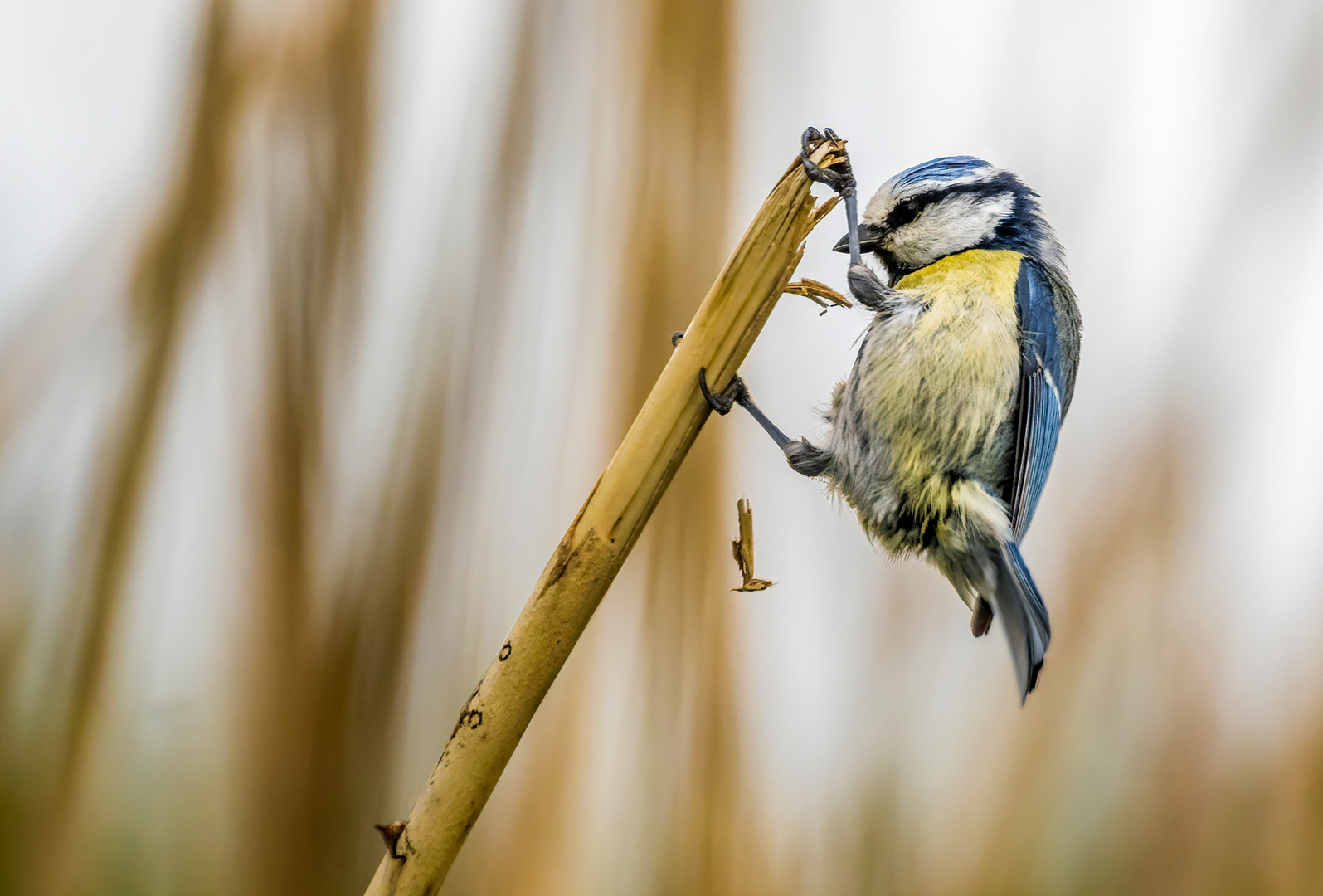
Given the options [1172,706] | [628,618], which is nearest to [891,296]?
[628,618]

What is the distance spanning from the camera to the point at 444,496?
101cm

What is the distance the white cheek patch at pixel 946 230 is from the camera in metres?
0.81

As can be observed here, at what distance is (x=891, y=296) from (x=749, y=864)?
76cm

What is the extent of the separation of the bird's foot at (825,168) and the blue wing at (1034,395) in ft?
0.98

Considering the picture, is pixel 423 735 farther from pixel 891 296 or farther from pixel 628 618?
pixel 891 296

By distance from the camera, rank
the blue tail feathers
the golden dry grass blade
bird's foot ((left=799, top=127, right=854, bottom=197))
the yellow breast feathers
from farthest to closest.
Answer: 1. the golden dry grass blade
2. the yellow breast feathers
3. the blue tail feathers
4. bird's foot ((left=799, top=127, right=854, bottom=197))

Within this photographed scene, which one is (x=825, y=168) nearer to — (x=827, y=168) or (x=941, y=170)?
(x=827, y=168)

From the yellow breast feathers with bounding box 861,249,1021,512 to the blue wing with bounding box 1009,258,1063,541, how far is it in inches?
0.5

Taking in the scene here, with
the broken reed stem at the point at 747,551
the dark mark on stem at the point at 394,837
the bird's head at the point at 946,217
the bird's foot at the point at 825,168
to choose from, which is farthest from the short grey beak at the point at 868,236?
the dark mark on stem at the point at 394,837

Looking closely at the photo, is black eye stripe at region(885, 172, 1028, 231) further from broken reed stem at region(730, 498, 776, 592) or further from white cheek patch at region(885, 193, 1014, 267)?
broken reed stem at region(730, 498, 776, 592)

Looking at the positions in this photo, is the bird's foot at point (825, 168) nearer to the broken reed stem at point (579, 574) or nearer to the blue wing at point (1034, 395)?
the broken reed stem at point (579, 574)

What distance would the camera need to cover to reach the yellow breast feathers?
747 mm

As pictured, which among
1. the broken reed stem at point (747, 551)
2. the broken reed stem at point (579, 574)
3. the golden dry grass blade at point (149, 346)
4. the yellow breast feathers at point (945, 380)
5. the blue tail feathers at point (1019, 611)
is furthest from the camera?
the golden dry grass blade at point (149, 346)

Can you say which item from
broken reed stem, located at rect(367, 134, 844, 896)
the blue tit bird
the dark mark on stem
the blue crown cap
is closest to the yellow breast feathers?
the blue tit bird
